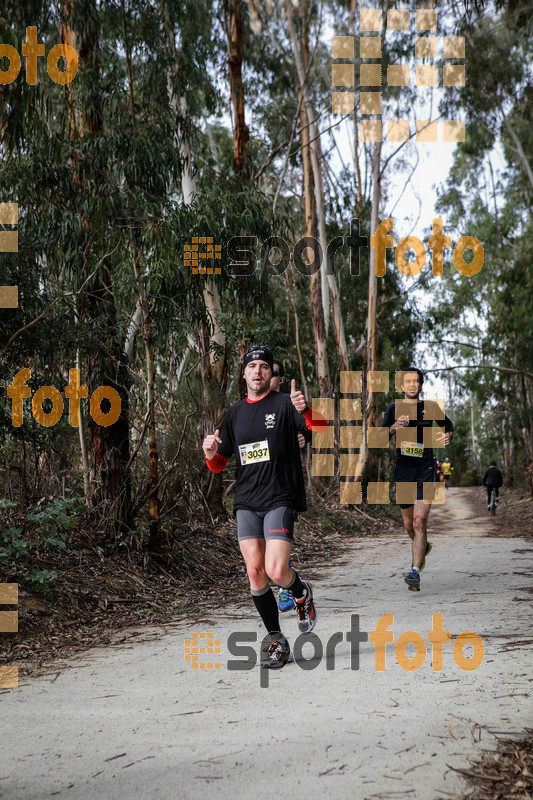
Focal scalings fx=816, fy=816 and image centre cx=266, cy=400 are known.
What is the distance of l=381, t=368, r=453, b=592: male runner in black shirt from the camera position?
7.25 metres

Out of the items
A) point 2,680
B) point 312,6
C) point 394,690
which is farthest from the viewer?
point 312,6

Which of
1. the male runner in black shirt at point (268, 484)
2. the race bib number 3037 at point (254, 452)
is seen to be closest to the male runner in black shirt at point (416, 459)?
the male runner in black shirt at point (268, 484)

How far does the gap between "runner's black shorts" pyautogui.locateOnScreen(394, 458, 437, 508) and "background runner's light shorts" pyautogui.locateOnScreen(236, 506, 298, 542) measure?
2.60 meters

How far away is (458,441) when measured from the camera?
2564 inches

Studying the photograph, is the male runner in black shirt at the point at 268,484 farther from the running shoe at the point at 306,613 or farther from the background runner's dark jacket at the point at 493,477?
the background runner's dark jacket at the point at 493,477

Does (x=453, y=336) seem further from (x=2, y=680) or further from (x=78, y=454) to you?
(x=2, y=680)

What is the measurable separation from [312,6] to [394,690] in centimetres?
1768

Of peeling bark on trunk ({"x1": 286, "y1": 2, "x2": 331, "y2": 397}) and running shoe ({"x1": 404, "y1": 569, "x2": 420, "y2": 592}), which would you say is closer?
running shoe ({"x1": 404, "y1": 569, "x2": 420, "y2": 592})

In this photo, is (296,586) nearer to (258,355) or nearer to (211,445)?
(211,445)

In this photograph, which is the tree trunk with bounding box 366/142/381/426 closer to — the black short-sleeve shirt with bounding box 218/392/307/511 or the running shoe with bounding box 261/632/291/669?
the black short-sleeve shirt with bounding box 218/392/307/511

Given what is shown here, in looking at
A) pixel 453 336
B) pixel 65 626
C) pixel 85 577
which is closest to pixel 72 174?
pixel 85 577

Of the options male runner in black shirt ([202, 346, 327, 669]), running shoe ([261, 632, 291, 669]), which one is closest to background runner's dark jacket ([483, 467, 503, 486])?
male runner in black shirt ([202, 346, 327, 669])

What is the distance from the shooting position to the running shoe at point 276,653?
4684 mm

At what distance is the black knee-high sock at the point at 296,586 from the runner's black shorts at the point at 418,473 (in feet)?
7.79
